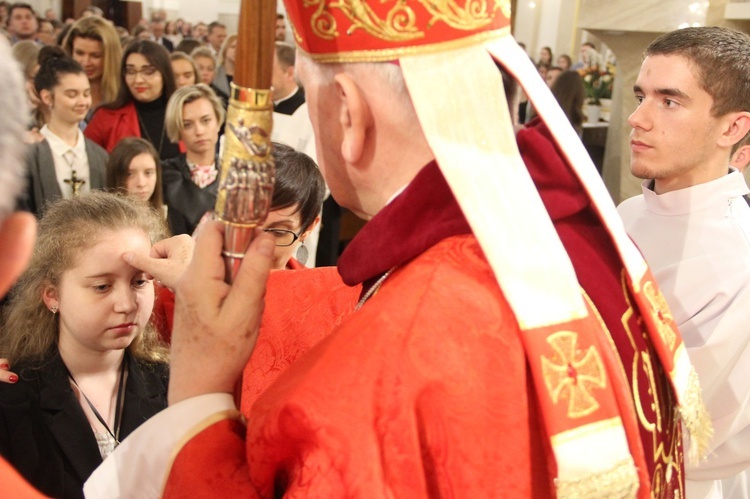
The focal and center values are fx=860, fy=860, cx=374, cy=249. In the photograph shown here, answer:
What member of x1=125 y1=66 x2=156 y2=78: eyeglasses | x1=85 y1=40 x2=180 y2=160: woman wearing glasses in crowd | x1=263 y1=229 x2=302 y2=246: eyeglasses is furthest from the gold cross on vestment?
x1=263 y1=229 x2=302 y2=246: eyeglasses

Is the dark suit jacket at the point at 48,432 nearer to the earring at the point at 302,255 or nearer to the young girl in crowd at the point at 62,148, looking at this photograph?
the earring at the point at 302,255

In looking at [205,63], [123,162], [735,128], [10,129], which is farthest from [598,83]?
[10,129]

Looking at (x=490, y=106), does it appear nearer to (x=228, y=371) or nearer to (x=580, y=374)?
(x=580, y=374)

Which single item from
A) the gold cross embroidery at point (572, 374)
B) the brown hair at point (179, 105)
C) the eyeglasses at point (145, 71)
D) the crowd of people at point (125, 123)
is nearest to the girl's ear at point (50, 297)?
the crowd of people at point (125, 123)

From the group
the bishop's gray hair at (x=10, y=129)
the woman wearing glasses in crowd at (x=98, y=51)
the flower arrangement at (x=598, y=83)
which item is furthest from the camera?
the flower arrangement at (x=598, y=83)

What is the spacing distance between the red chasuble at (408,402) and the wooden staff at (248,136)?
0.65 feet

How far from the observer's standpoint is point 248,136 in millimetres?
1318

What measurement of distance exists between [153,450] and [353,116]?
62 cm

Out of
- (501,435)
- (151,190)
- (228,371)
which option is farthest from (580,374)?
(151,190)

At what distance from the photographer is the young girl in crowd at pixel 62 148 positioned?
4.21m

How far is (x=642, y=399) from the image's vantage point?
145cm

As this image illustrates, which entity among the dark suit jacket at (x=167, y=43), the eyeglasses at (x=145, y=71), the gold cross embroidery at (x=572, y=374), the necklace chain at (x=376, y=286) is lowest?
the gold cross embroidery at (x=572, y=374)

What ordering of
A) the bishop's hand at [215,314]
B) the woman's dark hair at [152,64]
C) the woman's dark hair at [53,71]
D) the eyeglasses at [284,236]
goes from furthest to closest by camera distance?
the woman's dark hair at [152,64], the woman's dark hair at [53,71], the eyeglasses at [284,236], the bishop's hand at [215,314]

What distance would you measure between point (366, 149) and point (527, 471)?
560 millimetres
